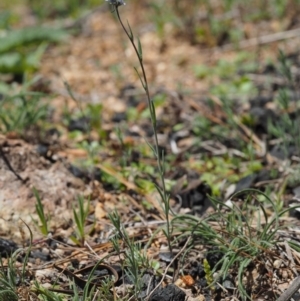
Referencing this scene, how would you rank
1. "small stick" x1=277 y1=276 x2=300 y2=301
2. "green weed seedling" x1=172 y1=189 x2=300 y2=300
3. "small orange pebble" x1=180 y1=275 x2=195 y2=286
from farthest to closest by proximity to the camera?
1. "small orange pebble" x1=180 y1=275 x2=195 y2=286
2. "green weed seedling" x1=172 y1=189 x2=300 y2=300
3. "small stick" x1=277 y1=276 x2=300 y2=301

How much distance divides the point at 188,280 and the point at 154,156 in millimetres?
1092

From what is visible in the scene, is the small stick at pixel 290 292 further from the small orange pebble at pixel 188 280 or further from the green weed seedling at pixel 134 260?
the green weed seedling at pixel 134 260

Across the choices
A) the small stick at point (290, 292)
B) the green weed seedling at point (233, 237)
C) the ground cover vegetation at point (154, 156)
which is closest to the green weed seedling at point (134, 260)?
the ground cover vegetation at point (154, 156)

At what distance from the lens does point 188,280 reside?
233 centimetres

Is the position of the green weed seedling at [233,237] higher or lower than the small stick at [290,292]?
higher

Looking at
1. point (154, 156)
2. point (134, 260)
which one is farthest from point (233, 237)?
point (154, 156)

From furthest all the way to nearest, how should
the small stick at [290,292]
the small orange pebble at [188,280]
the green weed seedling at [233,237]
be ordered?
the small orange pebble at [188,280] < the green weed seedling at [233,237] < the small stick at [290,292]

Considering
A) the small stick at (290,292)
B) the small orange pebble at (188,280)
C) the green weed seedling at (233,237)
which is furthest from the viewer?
the small orange pebble at (188,280)

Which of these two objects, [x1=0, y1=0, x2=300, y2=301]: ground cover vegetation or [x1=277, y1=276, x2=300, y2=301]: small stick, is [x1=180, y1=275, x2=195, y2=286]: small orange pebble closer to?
[x1=0, y1=0, x2=300, y2=301]: ground cover vegetation

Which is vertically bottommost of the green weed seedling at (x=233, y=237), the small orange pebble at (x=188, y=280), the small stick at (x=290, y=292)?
the small stick at (x=290, y=292)

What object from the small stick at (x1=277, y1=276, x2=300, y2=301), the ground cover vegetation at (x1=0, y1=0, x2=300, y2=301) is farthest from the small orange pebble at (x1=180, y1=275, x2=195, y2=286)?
the small stick at (x1=277, y1=276, x2=300, y2=301)

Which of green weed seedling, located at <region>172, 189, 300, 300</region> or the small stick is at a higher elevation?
green weed seedling, located at <region>172, 189, 300, 300</region>

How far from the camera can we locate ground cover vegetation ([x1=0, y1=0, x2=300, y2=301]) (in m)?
2.29

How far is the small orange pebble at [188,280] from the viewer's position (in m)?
2.32
